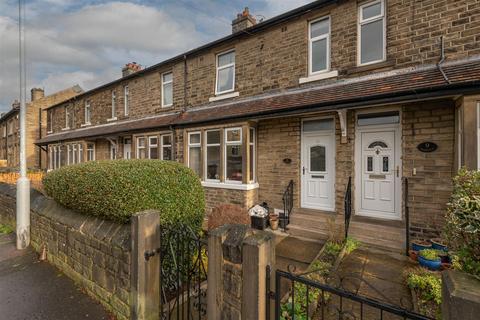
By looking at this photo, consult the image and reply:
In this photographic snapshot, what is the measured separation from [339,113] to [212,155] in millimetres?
4584

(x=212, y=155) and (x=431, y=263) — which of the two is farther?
(x=212, y=155)

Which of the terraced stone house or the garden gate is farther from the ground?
the terraced stone house

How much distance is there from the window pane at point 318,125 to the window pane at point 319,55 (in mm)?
1549

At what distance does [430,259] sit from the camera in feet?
14.0

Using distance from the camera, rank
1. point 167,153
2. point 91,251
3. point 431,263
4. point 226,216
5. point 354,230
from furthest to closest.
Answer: point 167,153
point 354,230
point 226,216
point 431,263
point 91,251

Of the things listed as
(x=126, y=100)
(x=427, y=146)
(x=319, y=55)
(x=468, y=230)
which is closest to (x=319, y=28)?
(x=319, y=55)

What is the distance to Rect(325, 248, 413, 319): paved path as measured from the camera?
325 cm

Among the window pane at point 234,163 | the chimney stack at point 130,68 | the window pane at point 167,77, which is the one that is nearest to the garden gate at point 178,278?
the window pane at point 234,163

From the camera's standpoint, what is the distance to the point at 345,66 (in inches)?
269

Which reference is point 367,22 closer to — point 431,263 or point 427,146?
point 427,146

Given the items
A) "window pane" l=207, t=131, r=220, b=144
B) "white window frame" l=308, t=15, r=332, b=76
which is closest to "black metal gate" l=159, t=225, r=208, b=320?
"window pane" l=207, t=131, r=220, b=144

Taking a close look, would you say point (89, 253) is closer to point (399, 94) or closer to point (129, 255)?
point (129, 255)

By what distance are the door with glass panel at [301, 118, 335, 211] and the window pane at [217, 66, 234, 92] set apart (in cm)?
354

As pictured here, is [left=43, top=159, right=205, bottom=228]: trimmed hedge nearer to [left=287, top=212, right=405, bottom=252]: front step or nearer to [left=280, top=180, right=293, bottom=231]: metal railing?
[left=287, top=212, right=405, bottom=252]: front step
